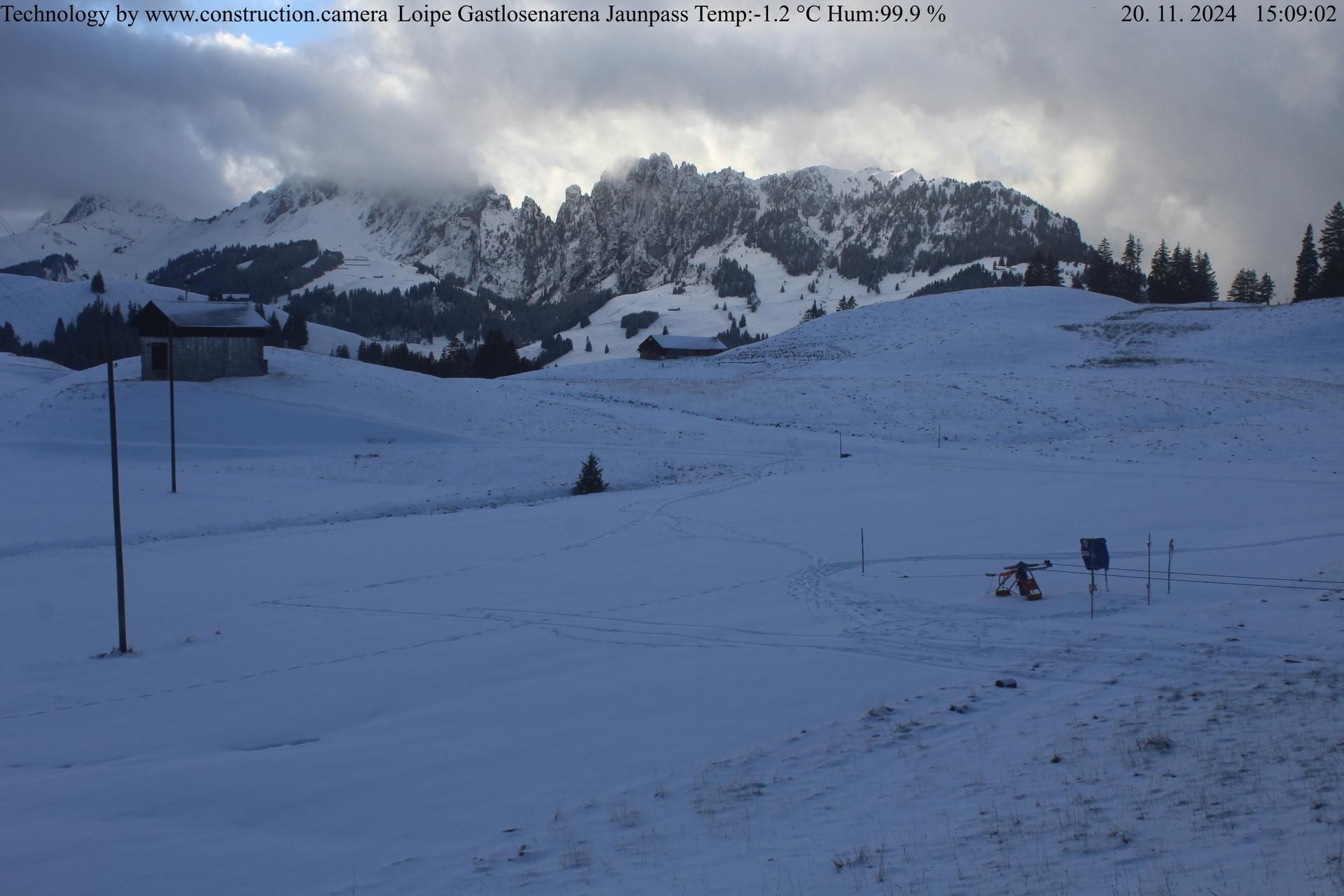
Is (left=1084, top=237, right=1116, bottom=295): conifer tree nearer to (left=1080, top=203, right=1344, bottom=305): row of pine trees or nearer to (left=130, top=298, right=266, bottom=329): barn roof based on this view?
(left=1080, top=203, right=1344, bottom=305): row of pine trees

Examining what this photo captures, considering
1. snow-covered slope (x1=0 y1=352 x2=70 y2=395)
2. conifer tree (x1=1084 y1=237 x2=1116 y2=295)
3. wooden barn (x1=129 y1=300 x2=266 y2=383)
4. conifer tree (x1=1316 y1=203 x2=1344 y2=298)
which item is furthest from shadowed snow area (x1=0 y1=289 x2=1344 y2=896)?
conifer tree (x1=1084 y1=237 x2=1116 y2=295)

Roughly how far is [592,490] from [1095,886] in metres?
33.0

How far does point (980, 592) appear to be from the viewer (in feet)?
64.1

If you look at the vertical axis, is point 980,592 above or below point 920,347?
below

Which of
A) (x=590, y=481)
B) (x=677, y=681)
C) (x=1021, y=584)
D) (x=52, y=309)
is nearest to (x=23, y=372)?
(x=590, y=481)

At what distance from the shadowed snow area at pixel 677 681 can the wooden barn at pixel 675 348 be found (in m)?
69.1

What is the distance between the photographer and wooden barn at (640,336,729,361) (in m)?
111

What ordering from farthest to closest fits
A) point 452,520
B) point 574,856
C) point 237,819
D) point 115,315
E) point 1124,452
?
point 115,315, point 1124,452, point 452,520, point 237,819, point 574,856

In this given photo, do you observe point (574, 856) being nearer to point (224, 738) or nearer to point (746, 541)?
point (224, 738)

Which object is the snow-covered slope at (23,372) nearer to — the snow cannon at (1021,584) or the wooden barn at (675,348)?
the wooden barn at (675,348)

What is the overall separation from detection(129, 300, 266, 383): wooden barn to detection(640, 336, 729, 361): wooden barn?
5622 centimetres

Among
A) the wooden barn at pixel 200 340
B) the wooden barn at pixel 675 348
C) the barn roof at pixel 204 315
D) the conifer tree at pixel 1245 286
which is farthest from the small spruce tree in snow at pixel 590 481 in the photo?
the conifer tree at pixel 1245 286

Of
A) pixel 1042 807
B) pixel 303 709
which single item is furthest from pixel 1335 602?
pixel 303 709

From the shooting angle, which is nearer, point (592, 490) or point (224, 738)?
point (224, 738)
